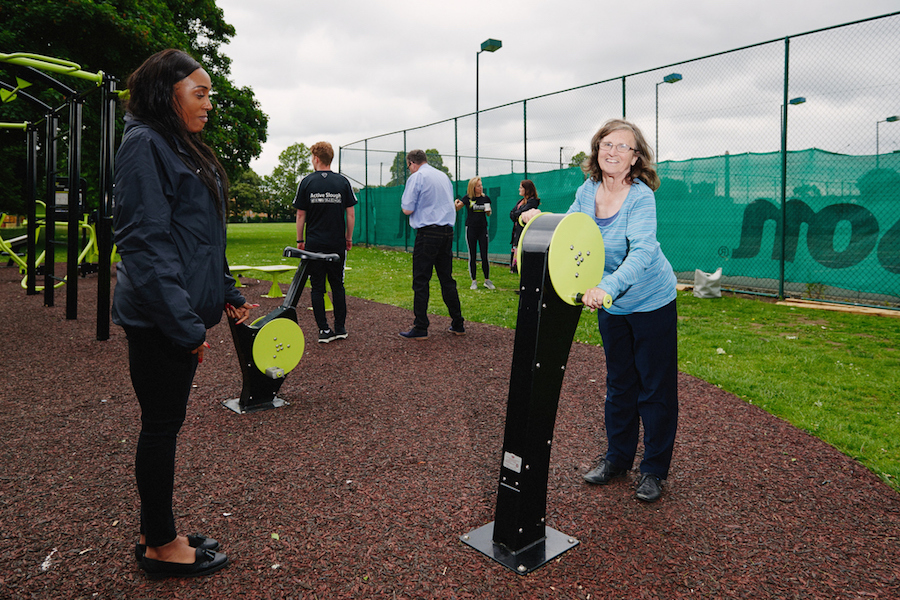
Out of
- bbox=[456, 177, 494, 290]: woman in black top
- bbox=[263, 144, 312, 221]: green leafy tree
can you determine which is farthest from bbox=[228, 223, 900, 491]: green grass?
bbox=[263, 144, 312, 221]: green leafy tree

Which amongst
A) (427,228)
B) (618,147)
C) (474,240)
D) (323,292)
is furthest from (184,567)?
(474,240)

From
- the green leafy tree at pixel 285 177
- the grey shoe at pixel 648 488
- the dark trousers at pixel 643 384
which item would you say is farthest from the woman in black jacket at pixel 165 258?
the green leafy tree at pixel 285 177

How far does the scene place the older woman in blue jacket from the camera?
2.62m

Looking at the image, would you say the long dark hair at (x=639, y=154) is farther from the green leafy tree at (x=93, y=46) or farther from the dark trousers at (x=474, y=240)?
the green leafy tree at (x=93, y=46)

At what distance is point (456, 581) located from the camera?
2.24 meters

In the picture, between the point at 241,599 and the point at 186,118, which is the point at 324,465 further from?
the point at 186,118

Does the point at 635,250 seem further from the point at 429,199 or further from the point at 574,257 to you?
the point at 429,199

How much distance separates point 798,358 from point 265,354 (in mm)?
4807

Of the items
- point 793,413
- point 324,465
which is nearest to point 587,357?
point 793,413

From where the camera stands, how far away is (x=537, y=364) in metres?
2.18

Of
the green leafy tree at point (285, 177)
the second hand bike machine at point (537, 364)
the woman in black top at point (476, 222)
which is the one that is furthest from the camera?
the green leafy tree at point (285, 177)

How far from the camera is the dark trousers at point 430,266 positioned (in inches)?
Result: 257

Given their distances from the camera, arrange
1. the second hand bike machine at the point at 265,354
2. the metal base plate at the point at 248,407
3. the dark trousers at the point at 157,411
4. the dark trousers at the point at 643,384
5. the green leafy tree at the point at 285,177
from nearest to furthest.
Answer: the dark trousers at the point at 157,411 → the dark trousers at the point at 643,384 → the second hand bike machine at the point at 265,354 → the metal base plate at the point at 248,407 → the green leafy tree at the point at 285,177

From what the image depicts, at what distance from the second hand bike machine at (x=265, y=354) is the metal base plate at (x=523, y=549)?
2.08 metres
